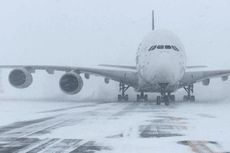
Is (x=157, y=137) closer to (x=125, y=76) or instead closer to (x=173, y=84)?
(x=173, y=84)

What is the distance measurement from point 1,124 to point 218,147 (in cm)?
694

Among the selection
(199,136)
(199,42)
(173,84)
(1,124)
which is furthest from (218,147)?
(199,42)

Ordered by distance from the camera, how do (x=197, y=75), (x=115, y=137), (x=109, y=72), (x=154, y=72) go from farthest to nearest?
(x=109, y=72) < (x=197, y=75) < (x=154, y=72) < (x=115, y=137)

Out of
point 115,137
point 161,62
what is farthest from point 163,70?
point 115,137

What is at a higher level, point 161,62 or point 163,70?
point 161,62

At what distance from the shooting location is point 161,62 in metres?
24.1

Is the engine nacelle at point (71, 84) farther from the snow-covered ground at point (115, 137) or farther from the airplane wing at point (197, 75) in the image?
the snow-covered ground at point (115, 137)

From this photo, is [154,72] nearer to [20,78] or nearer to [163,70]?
[163,70]

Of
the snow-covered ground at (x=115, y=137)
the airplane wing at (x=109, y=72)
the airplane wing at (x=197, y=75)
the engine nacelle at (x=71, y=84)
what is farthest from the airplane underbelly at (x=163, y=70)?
the snow-covered ground at (x=115, y=137)

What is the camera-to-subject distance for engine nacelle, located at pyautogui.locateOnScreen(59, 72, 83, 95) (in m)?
28.5

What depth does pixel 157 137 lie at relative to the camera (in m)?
10.4

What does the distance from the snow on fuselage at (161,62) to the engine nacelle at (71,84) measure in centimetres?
368

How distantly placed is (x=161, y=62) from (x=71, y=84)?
267 inches

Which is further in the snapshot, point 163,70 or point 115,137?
point 163,70
